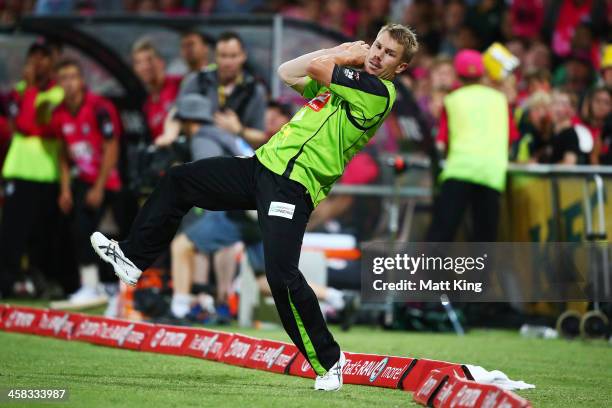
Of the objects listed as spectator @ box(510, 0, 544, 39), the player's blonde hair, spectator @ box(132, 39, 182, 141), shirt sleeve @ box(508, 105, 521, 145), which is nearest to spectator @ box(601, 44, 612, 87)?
shirt sleeve @ box(508, 105, 521, 145)

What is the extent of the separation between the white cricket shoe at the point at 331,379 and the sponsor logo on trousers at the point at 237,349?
1.50 metres

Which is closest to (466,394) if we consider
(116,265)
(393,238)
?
(116,265)

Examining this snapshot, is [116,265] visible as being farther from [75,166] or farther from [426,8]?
[426,8]

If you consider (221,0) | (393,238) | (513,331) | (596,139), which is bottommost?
(513,331)

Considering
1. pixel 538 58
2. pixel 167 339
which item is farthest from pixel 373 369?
pixel 538 58

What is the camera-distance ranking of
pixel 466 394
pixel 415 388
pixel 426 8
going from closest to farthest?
pixel 466 394 < pixel 415 388 < pixel 426 8

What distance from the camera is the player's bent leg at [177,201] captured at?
8000 mm

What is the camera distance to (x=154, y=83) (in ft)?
48.0

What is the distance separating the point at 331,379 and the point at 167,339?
244 cm

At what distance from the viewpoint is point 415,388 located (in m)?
7.82

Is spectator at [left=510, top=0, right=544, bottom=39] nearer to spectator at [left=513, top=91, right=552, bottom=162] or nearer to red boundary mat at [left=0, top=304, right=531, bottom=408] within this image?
spectator at [left=513, top=91, right=552, bottom=162]

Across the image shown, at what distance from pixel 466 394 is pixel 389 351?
11.3ft

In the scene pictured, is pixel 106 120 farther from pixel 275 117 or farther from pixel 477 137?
pixel 477 137

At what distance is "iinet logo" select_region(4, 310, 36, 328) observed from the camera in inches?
432
